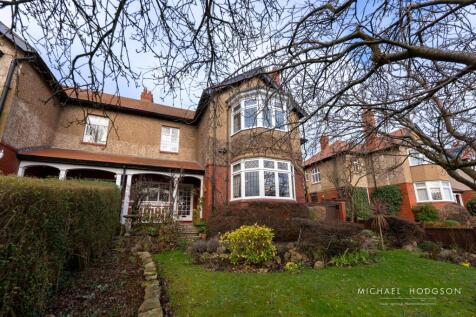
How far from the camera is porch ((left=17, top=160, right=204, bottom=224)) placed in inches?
409

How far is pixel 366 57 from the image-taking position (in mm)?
3451

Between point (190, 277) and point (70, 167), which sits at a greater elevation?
point (70, 167)

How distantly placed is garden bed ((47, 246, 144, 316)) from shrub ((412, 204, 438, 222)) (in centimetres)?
1948

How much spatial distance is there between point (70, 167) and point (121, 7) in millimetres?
11128

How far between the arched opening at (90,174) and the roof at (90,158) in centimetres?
114

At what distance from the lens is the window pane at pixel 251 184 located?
1064 centimetres

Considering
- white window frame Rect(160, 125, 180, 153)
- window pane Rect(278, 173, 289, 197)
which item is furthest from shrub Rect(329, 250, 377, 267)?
white window frame Rect(160, 125, 180, 153)

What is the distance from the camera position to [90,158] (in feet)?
36.8

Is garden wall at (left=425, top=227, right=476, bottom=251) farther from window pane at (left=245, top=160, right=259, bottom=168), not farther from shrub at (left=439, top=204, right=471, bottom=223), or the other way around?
window pane at (left=245, top=160, right=259, bottom=168)

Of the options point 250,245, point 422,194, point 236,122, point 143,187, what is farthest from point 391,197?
point 143,187

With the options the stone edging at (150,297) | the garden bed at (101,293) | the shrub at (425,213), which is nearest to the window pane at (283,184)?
the stone edging at (150,297)

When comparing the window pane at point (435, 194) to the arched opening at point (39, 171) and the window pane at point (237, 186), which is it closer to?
the window pane at point (237, 186)

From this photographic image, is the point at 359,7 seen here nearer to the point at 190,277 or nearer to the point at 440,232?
the point at 190,277

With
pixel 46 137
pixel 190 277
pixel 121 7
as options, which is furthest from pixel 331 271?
pixel 46 137
